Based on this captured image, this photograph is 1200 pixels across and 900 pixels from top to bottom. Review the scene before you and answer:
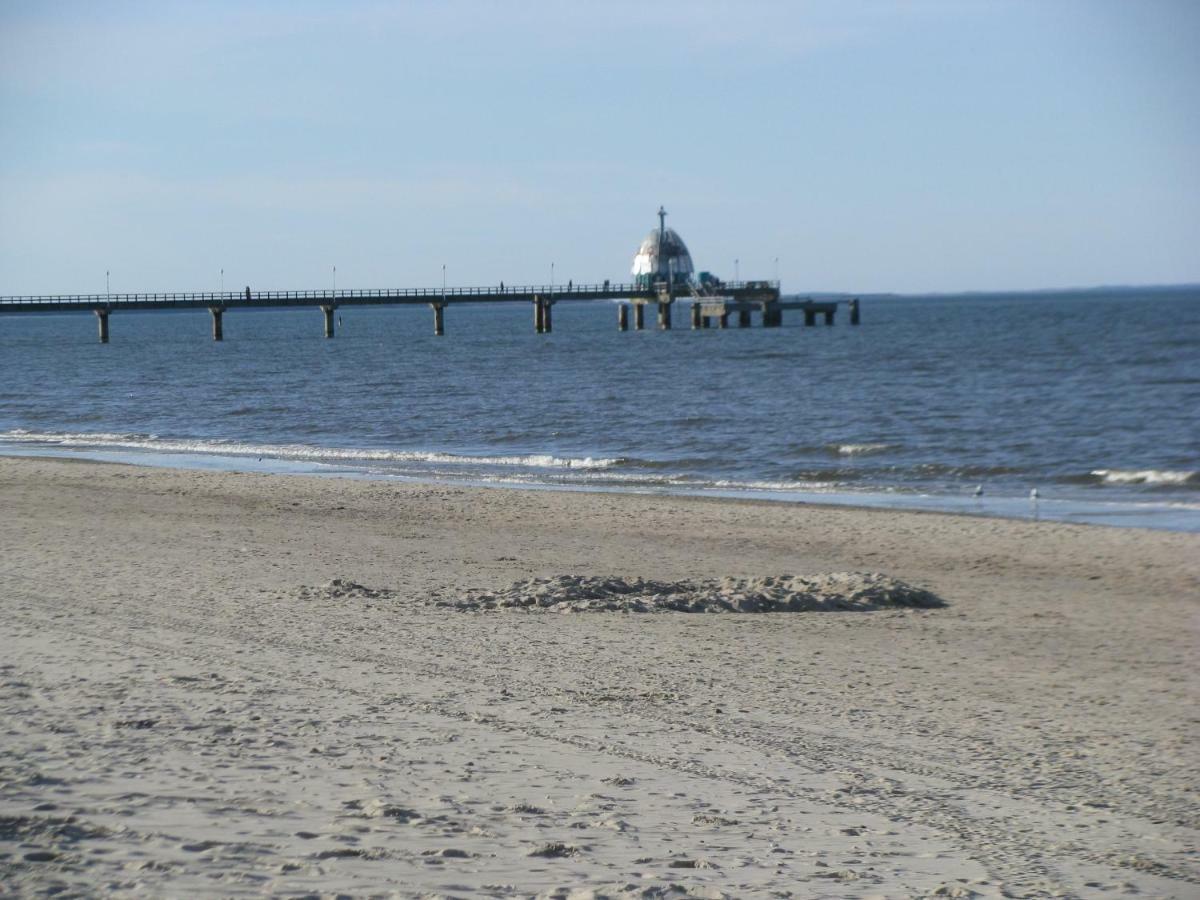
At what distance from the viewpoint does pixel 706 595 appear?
12.1 metres

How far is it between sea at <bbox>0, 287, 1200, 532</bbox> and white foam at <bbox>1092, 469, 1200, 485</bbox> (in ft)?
0.17

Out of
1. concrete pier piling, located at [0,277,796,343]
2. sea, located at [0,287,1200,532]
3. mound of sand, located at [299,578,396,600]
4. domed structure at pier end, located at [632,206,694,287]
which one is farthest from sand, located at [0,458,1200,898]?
domed structure at pier end, located at [632,206,694,287]

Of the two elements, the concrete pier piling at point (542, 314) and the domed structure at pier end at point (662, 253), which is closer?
the concrete pier piling at point (542, 314)

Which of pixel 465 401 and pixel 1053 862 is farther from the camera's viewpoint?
pixel 465 401

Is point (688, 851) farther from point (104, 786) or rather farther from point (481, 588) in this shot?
point (481, 588)

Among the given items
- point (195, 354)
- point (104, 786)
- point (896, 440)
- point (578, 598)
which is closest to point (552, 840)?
point (104, 786)

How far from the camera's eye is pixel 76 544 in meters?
15.1

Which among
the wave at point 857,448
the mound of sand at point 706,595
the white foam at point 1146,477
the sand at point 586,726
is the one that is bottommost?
the wave at point 857,448

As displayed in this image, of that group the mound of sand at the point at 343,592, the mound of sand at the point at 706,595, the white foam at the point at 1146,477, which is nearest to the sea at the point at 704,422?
the white foam at the point at 1146,477

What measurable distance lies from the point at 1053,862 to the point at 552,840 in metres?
2.06

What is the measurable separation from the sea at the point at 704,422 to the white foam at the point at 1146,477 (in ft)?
0.17

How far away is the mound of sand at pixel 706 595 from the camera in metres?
11.8

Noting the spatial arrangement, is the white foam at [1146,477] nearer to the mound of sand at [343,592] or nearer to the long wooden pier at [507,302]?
the mound of sand at [343,592]

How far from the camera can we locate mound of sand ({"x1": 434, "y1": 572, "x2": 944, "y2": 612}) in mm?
11758
